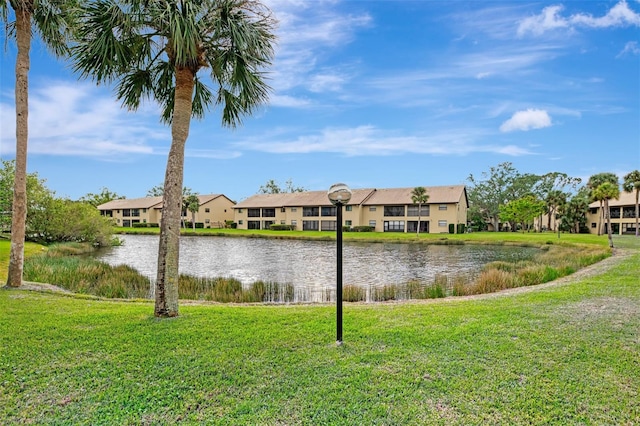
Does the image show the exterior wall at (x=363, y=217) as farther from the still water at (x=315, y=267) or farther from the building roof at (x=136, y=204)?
the still water at (x=315, y=267)

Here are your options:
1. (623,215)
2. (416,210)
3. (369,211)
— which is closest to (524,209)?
(623,215)

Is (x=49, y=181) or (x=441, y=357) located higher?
(x=49, y=181)

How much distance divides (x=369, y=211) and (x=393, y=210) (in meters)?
3.66

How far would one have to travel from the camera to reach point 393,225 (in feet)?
172

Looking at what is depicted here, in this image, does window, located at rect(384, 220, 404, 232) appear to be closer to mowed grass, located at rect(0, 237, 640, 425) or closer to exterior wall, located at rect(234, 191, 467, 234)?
exterior wall, located at rect(234, 191, 467, 234)

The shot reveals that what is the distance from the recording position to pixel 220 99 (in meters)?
8.69

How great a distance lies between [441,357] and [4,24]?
14.1 meters

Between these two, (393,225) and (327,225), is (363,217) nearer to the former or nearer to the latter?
(393,225)

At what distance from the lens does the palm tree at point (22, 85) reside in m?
10.1

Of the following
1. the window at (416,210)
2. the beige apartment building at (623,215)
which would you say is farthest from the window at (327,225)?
the beige apartment building at (623,215)

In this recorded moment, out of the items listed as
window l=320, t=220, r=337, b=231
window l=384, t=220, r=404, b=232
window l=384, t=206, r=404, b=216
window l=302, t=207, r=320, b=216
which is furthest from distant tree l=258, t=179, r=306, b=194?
window l=384, t=220, r=404, b=232

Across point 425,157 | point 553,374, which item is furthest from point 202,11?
point 425,157

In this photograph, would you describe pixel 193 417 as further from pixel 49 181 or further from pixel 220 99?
pixel 49 181

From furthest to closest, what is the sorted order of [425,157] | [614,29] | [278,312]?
[425,157], [614,29], [278,312]
